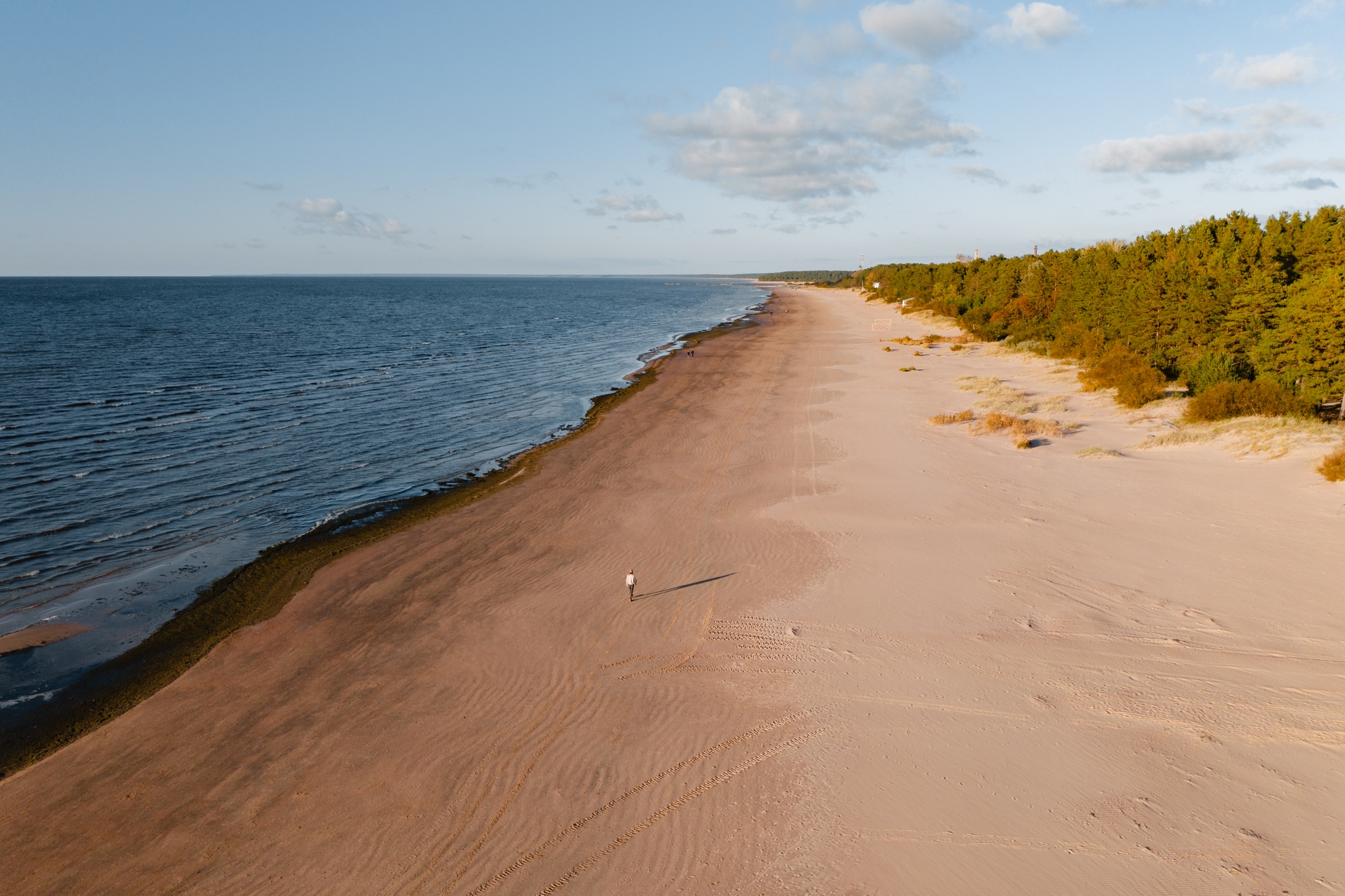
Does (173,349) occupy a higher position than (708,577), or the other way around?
(173,349)

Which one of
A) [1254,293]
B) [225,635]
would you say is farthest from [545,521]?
[1254,293]

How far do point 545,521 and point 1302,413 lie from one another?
107 feet

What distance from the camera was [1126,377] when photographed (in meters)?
35.0

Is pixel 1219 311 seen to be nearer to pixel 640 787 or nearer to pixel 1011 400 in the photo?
pixel 1011 400

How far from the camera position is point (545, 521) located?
23453 mm

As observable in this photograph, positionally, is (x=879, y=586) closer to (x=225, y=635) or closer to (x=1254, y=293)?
(x=225, y=635)

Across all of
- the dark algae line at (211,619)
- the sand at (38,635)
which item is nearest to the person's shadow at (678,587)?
the dark algae line at (211,619)

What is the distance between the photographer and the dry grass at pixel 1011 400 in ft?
116

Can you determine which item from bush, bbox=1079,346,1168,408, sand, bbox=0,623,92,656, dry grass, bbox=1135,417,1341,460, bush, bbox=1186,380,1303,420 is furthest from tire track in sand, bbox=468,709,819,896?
bush, bbox=1079,346,1168,408

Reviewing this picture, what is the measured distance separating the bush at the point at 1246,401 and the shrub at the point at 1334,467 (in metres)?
6.74

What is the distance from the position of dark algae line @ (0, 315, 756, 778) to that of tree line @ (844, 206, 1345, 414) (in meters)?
34.2

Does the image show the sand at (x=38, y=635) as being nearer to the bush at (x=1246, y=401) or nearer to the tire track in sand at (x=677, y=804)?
the tire track in sand at (x=677, y=804)

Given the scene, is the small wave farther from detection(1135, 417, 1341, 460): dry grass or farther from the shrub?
detection(1135, 417, 1341, 460): dry grass

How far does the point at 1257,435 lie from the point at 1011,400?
493 inches
